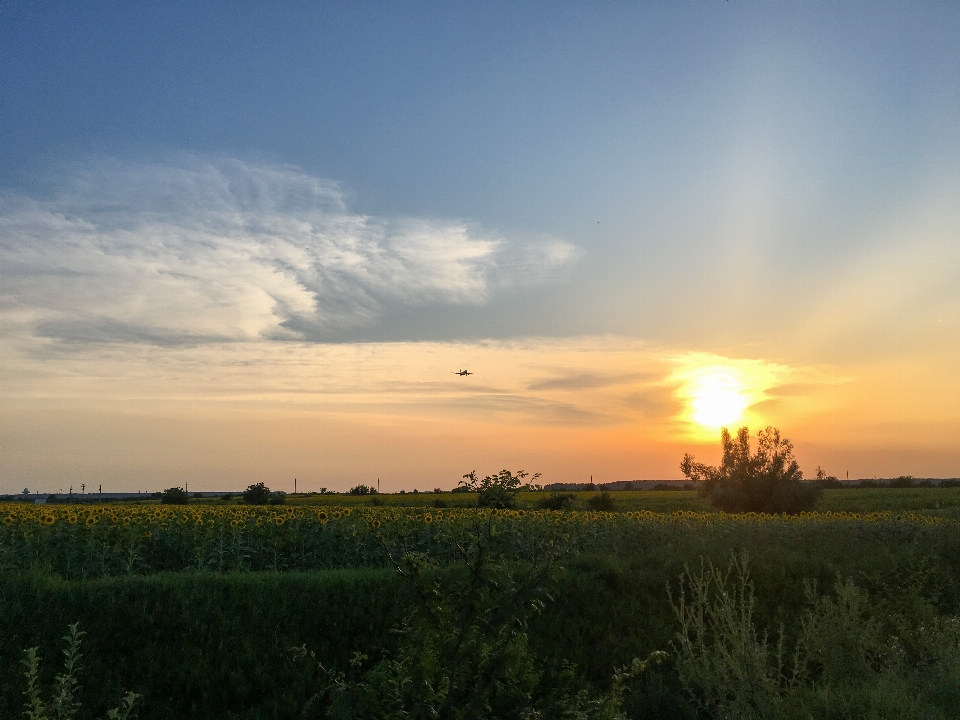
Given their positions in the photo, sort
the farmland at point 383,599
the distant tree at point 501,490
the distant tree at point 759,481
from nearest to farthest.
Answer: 1. the distant tree at point 501,490
2. the farmland at point 383,599
3. the distant tree at point 759,481

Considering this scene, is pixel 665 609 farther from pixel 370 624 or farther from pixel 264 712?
pixel 264 712

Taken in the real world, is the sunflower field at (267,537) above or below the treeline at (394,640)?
above

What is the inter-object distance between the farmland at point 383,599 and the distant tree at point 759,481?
1946 centimetres

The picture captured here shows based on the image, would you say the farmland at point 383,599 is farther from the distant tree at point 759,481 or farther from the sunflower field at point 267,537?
the distant tree at point 759,481

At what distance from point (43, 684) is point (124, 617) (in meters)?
1.38

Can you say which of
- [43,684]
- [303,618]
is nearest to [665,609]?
[303,618]

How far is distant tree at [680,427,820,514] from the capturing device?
37.8 metres

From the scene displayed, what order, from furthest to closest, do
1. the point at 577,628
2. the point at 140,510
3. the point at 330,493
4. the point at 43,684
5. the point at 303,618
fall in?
the point at 330,493, the point at 140,510, the point at 577,628, the point at 303,618, the point at 43,684

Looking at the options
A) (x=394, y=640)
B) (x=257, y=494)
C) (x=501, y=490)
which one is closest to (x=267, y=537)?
(x=394, y=640)

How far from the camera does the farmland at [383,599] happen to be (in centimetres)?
905

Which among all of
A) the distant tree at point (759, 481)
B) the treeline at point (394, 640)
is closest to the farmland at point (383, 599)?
the treeline at point (394, 640)

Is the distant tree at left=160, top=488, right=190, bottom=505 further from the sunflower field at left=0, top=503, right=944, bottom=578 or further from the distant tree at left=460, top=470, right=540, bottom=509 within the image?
the distant tree at left=460, top=470, right=540, bottom=509

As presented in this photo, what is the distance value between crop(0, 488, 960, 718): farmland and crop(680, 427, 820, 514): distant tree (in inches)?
766

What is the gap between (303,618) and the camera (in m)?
11.8
